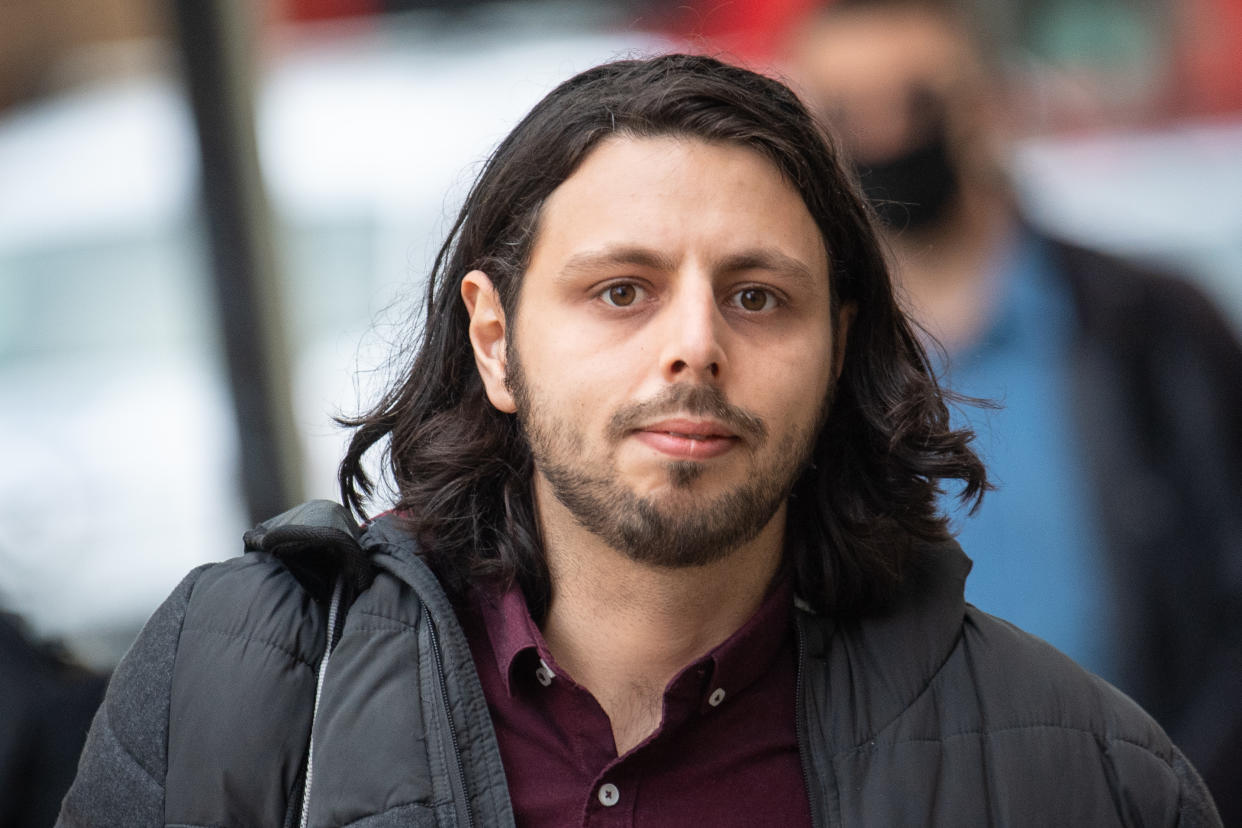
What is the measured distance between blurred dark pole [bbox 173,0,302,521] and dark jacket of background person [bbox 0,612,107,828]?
1.15 metres

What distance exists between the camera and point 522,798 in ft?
5.80

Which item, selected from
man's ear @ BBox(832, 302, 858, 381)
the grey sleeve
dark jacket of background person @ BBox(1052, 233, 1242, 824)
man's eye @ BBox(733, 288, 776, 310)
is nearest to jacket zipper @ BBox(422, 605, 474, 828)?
the grey sleeve

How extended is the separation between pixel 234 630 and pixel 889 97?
2293 millimetres

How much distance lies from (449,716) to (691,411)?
0.49m

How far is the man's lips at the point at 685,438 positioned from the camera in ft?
5.85

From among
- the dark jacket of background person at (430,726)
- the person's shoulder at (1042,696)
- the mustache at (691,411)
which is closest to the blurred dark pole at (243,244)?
the dark jacket of background person at (430,726)

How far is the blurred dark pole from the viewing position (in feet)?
12.3

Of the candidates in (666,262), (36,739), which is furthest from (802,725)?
(36,739)

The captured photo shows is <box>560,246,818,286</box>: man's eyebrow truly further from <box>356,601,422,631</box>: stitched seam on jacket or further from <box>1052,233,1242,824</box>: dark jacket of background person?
<box>1052,233,1242,824</box>: dark jacket of background person

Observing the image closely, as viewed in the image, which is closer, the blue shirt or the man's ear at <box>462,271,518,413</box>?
the man's ear at <box>462,271,518,413</box>

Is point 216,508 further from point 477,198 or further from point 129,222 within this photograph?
point 477,198

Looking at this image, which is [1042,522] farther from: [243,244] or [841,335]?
[243,244]

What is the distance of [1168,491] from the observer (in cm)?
339

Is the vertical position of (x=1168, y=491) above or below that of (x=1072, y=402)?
below
